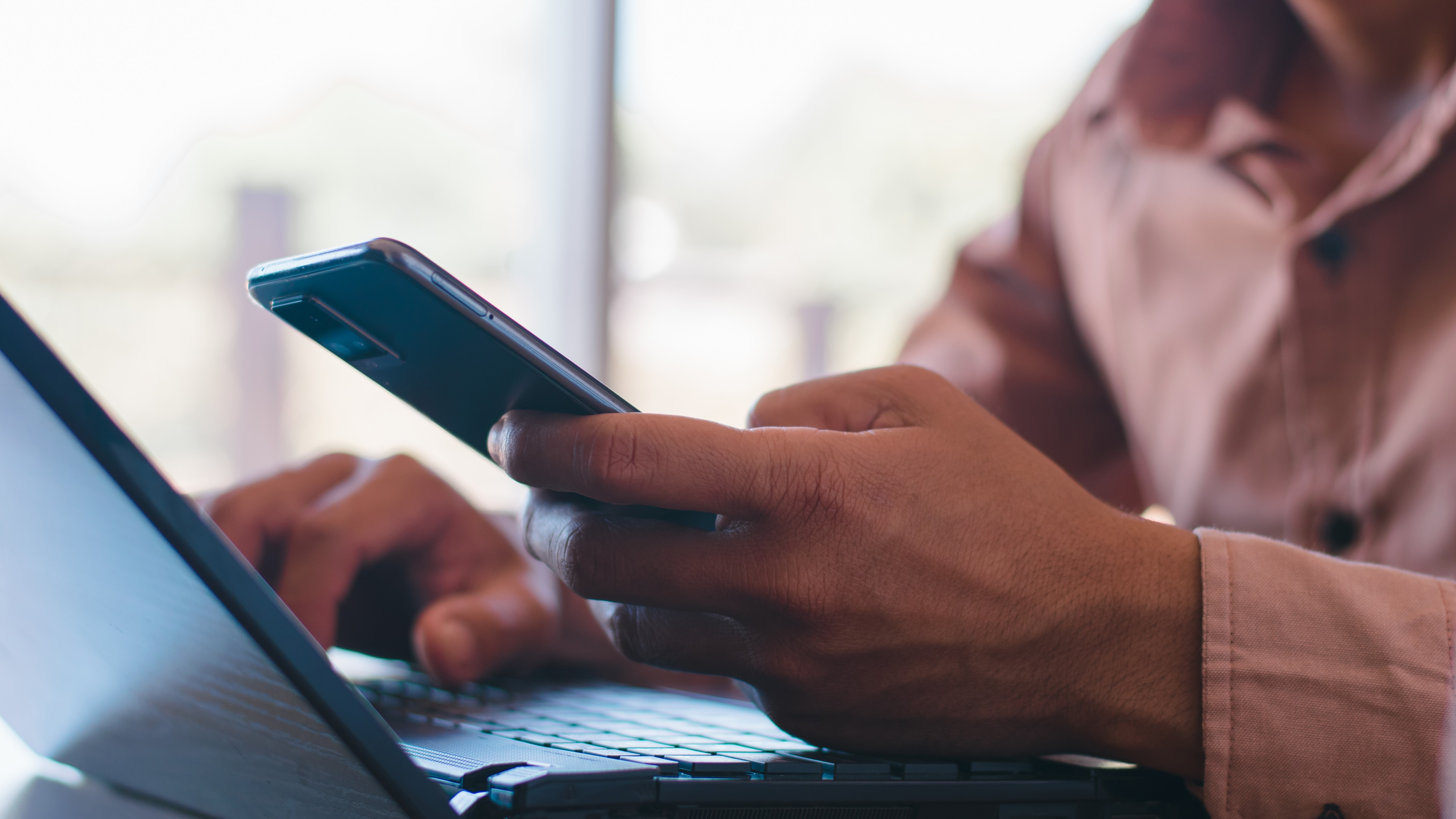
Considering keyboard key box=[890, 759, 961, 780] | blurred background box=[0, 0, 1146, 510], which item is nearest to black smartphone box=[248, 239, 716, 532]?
keyboard key box=[890, 759, 961, 780]

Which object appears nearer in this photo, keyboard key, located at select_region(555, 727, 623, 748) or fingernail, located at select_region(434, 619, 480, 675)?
keyboard key, located at select_region(555, 727, 623, 748)

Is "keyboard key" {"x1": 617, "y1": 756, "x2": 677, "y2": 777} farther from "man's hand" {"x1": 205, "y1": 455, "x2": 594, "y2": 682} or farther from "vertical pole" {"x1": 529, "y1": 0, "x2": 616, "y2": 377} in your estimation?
"vertical pole" {"x1": 529, "y1": 0, "x2": 616, "y2": 377}

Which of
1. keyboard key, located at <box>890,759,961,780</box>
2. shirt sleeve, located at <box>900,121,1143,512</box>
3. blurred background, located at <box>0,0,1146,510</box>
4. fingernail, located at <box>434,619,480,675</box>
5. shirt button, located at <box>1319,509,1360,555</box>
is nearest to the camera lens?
keyboard key, located at <box>890,759,961,780</box>

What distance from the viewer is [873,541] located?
14.3 inches

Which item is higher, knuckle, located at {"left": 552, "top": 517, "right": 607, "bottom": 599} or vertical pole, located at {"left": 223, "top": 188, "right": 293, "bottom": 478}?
vertical pole, located at {"left": 223, "top": 188, "right": 293, "bottom": 478}

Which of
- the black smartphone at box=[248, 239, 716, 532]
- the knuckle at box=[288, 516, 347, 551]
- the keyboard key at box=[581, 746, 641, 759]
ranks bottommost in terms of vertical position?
the keyboard key at box=[581, 746, 641, 759]

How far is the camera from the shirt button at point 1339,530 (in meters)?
0.75

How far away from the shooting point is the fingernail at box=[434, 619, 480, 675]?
54 centimetres

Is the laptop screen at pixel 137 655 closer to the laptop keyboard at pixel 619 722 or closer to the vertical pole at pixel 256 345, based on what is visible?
the laptop keyboard at pixel 619 722

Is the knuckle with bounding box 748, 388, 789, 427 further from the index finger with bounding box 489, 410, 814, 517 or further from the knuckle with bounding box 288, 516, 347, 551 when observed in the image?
the knuckle with bounding box 288, 516, 347, 551

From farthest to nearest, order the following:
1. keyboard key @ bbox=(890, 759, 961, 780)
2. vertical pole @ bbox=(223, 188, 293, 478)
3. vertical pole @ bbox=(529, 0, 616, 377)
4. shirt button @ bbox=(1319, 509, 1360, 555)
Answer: vertical pole @ bbox=(529, 0, 616, 377) → vertical pole @ bbox=(223, 188, 293, 478) → shirt button @ bbox=(1319, 509, 1360, 555) → keyboard key @ bbox=(890, 759, 961, 780)

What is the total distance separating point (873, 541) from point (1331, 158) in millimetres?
759

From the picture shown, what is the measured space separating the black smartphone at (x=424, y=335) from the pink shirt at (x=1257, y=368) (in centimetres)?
25

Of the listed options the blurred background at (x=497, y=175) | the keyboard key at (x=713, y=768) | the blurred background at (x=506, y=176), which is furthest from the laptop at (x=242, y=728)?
the blurred background at (x=497, y=175)
